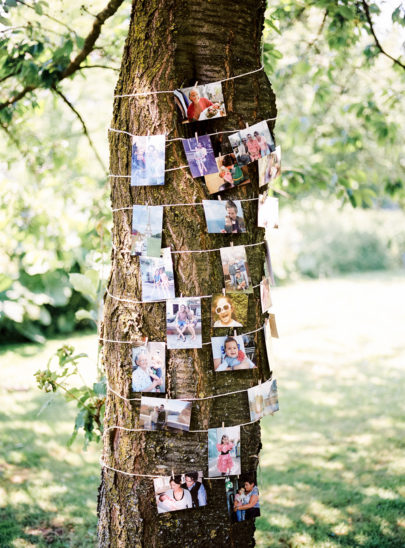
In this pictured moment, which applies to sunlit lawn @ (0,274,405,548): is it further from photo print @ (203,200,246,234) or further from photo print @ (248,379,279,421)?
photo print @ (203,200,246,234)

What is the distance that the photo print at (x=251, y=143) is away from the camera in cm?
190

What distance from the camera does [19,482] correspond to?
12.6 feet

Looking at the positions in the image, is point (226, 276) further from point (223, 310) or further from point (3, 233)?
point (3, 233)

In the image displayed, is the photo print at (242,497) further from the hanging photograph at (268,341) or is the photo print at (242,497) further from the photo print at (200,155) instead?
the photo print at (200,155)

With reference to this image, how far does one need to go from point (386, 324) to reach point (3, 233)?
271 inches

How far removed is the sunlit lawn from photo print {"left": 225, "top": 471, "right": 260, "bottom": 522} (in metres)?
0.16

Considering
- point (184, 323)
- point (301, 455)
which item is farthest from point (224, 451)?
point (301, 455)

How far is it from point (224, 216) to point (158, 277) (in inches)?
12.7

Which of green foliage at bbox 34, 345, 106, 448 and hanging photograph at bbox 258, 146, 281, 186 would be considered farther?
green foliage at bbox 34, 345, 106, 448

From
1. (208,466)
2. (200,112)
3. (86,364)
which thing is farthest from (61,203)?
(86,364)

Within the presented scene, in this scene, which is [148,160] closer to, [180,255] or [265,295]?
[180,255]

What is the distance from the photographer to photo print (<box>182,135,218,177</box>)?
186 centimetres

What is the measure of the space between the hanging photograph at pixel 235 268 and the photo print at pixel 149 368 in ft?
1.09

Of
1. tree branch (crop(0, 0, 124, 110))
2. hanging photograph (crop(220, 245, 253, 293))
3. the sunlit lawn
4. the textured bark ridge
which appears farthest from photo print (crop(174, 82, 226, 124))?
the sunlit lawn
